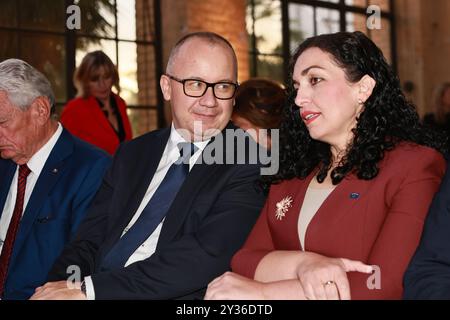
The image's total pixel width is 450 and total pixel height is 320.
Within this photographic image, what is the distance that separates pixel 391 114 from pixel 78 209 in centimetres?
123

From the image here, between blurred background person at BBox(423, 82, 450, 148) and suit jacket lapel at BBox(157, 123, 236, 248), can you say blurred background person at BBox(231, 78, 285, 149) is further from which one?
blurred background person at BBox(423, 82, 450, 148)

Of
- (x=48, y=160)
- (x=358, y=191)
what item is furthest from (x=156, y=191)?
(x=358, y=191)

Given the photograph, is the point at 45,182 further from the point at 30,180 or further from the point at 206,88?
the point at 206,88

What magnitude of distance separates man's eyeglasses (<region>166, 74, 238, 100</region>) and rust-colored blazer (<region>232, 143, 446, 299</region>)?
53 centimetres

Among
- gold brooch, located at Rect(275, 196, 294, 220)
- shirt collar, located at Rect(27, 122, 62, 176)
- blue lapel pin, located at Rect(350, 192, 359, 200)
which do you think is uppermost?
shirt collar, located at Rect(27, 122, 62, 176)

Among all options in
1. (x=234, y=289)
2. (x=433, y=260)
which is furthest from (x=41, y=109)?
(x=433, y=260)

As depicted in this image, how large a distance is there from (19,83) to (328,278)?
5.04ft

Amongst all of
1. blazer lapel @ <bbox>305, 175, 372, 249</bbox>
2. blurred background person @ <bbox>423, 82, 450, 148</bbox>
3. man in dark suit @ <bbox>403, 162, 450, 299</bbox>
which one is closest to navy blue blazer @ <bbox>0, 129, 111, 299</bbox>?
blazer lapel @ <bbox>305, 175, 372, 249</bbox>

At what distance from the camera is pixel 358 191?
6.14 ft

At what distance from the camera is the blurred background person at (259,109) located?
9.44 feet

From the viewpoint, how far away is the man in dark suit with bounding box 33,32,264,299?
203 cm

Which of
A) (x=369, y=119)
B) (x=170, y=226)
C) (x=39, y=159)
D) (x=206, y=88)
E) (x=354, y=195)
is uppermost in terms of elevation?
(x=206, y=88)

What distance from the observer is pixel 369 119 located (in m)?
2.01

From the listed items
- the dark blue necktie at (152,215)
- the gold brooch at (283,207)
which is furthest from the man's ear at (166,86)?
the gold brooch at (283,207)
